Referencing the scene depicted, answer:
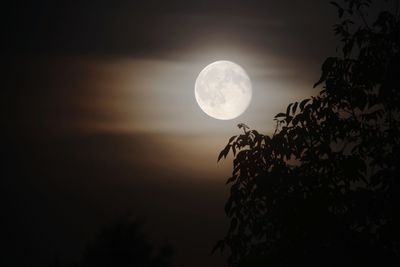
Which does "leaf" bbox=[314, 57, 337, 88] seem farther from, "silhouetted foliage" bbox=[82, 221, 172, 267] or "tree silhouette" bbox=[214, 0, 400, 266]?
"silhouetted foliage" bbox=[82, 221, 172, 267]

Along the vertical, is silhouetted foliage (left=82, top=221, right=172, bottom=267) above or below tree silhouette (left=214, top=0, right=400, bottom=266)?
above

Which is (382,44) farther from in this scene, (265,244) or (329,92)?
(265,244)

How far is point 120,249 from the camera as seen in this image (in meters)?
21.1

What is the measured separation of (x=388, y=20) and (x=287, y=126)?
187 cm

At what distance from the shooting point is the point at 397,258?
253 inches

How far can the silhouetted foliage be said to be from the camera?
2070cm

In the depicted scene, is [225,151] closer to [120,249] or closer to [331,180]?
[331,180]

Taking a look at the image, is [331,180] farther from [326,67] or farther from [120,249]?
[120,249]

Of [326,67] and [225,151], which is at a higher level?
[326,67]

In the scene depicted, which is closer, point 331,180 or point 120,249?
point 331,180

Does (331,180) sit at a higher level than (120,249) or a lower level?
lower

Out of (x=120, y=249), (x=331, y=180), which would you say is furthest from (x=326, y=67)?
(x=120, y=249)

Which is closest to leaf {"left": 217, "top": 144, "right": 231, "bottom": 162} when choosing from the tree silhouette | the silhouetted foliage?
the tree silhouette

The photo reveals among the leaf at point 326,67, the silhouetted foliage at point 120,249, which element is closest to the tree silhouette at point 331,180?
the leaf at point 326,67
